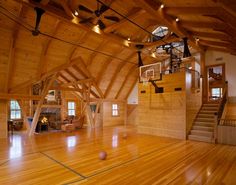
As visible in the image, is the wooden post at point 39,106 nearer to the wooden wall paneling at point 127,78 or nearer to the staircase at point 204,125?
the wooden wall paneling at point 127,78

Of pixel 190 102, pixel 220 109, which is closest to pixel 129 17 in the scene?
pixel 190 102

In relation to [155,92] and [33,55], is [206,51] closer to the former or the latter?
[155,92]

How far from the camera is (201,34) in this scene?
22.3 feet

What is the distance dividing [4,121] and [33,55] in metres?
3.48

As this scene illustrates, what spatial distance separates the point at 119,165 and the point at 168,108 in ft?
16.1

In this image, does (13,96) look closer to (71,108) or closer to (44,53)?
(44,53)

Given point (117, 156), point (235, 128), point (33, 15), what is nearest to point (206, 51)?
point (235, 128)

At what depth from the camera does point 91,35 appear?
26.2ft

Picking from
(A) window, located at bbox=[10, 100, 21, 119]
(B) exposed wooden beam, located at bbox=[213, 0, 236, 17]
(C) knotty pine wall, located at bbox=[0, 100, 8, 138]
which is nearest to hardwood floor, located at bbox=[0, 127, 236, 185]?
(C) knotty pine wall, located at bbox=[0, 100, 8, 138]

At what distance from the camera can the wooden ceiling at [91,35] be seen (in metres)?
5.02

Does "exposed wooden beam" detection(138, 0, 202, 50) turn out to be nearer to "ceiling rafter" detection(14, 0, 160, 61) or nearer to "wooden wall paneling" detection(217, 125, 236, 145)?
"ceiling rafter" detection(14, 0, 160, 61)

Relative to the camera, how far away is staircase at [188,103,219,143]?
23.8 feet

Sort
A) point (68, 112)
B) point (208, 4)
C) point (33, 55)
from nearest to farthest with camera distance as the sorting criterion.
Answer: point (208, 4), point (33, 55), point (68, 112)

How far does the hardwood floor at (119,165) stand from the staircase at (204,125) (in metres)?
0.91
